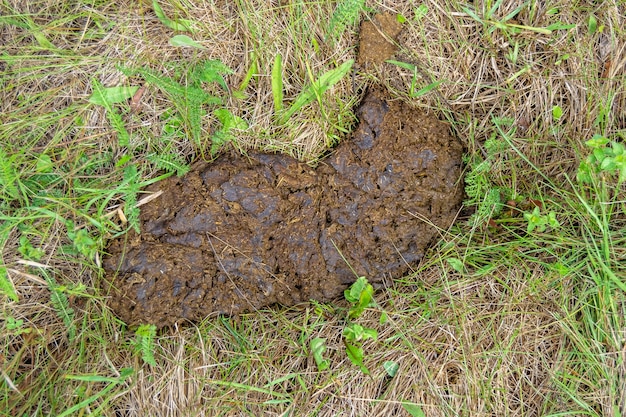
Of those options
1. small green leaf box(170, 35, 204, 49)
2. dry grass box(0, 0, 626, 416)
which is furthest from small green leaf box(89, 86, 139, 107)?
small green leaf box(170, 35, 204, 49)

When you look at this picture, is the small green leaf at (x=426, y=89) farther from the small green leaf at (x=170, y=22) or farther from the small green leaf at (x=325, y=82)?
the small green leaf at (x=170, y=22)

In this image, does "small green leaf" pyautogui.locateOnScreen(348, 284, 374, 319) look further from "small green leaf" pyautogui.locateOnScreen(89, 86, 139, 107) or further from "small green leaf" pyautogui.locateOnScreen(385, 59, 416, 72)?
"small green leaf" pyautogui.locateOnScreen(89, 86, 139, 107)

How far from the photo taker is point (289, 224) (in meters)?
2.13

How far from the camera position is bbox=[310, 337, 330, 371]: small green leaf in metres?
2.08

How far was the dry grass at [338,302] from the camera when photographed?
207cm

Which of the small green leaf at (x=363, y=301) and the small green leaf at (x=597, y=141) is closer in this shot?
the small green leaf at (x=597, y=141)

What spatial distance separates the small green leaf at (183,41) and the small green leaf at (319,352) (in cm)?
143

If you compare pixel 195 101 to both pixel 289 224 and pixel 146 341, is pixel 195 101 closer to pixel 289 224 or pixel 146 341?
pixel 289 224

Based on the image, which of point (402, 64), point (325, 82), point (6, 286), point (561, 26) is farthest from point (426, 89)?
point (6, 286)

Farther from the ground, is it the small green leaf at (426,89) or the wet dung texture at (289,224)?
the small green leaf at (426,89)

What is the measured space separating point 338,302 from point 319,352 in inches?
9.6

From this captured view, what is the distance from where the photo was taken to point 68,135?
2170 millimetres

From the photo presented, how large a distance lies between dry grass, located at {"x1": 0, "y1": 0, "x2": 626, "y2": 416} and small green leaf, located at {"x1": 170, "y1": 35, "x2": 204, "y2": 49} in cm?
6

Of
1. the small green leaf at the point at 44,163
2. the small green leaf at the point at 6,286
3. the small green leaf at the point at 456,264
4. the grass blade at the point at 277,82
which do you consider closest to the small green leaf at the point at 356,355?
the small green leaf at the point at 456,264
